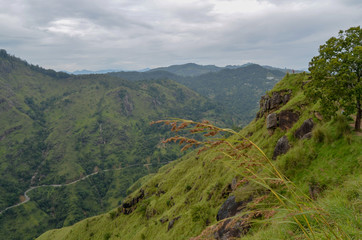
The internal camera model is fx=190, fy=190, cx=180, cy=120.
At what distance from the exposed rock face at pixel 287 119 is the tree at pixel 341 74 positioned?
9890 mm

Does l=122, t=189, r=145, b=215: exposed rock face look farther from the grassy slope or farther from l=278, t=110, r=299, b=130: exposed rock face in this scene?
l=278, t=110, r=299, b=130: exposed rock face

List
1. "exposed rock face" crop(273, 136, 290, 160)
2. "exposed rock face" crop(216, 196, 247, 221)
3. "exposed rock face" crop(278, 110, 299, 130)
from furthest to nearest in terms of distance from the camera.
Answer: "exposed rock face" crop(278, 110, 299, 130), "exposed rock face" crop(273, 136, 290, 160), "exposed rock face" crop(216, 196, 247, 221)

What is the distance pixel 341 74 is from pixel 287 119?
12.6m

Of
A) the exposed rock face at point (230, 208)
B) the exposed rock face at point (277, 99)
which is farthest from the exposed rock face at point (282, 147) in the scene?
the exposed rock face at point (277, 99)

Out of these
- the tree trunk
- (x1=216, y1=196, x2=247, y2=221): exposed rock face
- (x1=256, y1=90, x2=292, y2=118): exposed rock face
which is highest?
(x1=256, y1=90, x2=292, y2=118): exposed rock face

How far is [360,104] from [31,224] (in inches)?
9828

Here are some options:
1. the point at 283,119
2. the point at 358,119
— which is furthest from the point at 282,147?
the point at 358,119

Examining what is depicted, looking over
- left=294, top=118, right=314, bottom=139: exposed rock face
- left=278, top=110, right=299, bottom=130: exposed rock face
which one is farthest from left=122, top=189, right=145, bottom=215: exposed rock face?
left=294, top=118, right=314, bottom=139: exposed rock face

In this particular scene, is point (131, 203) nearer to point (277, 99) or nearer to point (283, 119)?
point (277, 99)

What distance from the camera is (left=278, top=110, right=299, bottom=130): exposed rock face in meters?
24.0

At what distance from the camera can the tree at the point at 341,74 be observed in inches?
496

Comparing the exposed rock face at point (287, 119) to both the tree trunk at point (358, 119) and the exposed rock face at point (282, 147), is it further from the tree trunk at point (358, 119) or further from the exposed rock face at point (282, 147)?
the tree trunk at point (358, 119)

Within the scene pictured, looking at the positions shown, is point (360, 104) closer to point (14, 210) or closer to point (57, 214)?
point (57, 214)

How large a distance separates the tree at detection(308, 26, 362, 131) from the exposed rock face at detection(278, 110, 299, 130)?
9.89 meters
